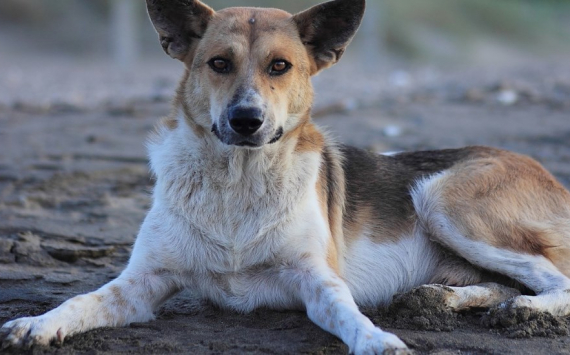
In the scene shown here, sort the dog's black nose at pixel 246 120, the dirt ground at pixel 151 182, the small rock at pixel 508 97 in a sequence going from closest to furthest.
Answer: the dirt ground at pixel 151 182 < the dog's black nose at pixel 246 120 < the small rock at pixel 508 97

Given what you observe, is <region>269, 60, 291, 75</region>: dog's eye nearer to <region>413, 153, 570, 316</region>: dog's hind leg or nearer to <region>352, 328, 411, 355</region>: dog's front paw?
<region>413, 153, 570, 316</region>: dog's hind leg

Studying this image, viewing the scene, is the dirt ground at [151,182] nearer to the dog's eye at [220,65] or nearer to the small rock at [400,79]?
the small rock at [400,79]

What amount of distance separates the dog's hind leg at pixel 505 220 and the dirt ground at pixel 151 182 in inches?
13.9

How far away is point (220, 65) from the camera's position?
159 inches

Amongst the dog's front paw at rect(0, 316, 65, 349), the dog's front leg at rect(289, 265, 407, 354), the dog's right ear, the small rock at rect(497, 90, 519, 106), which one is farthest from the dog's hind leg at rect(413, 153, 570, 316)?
the small rock at rect(497, 90, 519, 106)

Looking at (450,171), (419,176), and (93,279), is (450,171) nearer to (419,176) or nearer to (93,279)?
(419,176)

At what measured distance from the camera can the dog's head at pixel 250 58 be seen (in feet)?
12.6

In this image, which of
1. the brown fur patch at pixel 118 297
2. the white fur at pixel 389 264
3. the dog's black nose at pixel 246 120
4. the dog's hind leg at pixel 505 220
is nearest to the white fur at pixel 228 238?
the brown fur patch at pixel 118 297

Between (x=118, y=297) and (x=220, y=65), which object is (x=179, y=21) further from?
(x=118, y=297)

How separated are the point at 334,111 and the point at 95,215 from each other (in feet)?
13.6

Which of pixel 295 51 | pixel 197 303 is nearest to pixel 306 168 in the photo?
pixel 295 51

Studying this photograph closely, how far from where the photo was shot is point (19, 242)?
4918 mm

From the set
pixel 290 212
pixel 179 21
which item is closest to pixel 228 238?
pixel 290 212

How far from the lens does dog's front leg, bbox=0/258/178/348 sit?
3.38m
